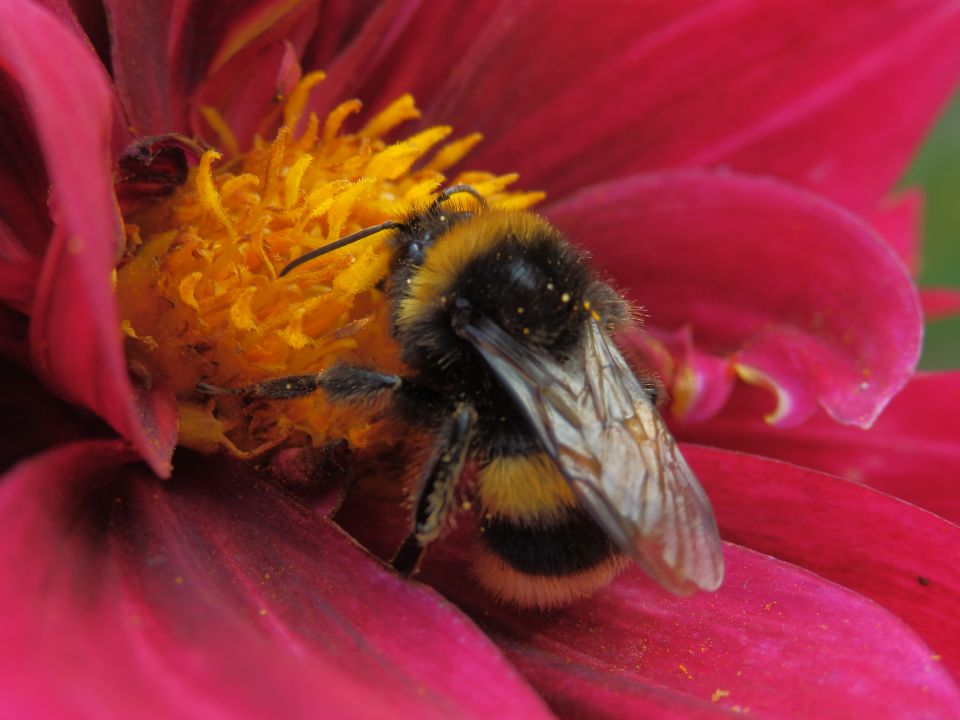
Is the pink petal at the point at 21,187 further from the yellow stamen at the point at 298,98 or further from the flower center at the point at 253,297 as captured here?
the yellow stamen at the point at 298,98

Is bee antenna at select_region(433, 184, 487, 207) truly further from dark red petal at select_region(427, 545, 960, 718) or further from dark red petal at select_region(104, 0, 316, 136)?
dark red petal at select_region(427, 545, 960, 718)

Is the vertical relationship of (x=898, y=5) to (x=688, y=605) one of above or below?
above


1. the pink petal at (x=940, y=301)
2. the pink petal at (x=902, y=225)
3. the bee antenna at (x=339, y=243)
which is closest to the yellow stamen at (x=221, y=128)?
the bee antenna at (x=339, y=243)

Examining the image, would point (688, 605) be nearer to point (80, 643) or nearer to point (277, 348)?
point (277, 348)

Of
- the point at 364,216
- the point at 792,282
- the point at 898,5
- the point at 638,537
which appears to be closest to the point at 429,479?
the point at 638,537

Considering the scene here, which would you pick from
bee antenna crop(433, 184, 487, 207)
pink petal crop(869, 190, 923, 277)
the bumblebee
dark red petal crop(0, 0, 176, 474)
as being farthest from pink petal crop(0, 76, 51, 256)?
pink petal crop(869, 190, 923, 277)
